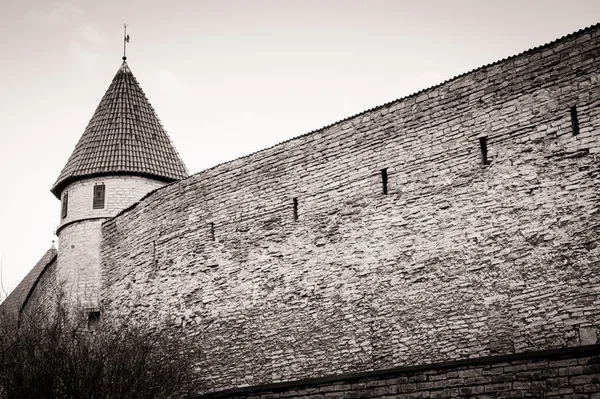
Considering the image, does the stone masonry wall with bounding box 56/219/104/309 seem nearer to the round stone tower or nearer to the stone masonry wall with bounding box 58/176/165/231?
the round stone tower

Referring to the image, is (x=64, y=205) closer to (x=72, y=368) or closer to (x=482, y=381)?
(x=72, y=368)

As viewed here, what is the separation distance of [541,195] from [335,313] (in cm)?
368

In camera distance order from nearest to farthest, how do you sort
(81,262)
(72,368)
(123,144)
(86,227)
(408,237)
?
(72,368)
(408,237)
(81,262)
(86,227)
(123,144)

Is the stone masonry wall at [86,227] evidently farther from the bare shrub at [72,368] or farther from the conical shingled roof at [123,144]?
the bare shrub at [72,368]

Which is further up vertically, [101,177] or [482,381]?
[101,177]

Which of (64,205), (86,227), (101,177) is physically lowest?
(86,227)

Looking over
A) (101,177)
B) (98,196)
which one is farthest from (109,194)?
(101,177)

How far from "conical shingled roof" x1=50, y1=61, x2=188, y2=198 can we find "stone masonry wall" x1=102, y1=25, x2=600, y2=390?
3409mm

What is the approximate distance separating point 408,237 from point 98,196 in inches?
353

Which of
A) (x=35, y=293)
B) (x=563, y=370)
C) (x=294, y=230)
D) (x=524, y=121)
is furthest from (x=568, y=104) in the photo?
(x=35, y=293)

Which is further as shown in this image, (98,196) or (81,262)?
(98,196)

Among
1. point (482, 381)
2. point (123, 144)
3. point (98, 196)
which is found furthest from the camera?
point (123, 144)

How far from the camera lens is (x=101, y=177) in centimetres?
1855

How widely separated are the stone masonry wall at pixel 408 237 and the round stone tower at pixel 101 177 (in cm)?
308
